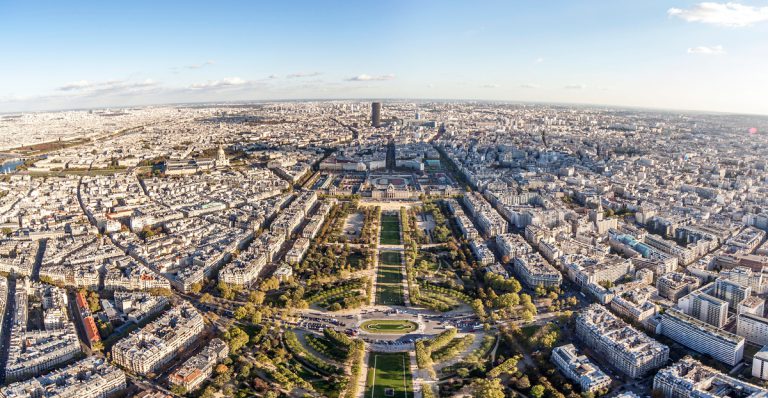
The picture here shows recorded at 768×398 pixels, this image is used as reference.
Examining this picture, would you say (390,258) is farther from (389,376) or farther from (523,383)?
(523,383)

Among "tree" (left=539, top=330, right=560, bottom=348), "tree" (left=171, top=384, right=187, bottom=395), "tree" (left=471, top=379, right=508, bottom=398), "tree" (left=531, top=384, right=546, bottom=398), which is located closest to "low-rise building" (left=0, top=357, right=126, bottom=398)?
"tree" (left=171, top=384, right=187, bottom=395)

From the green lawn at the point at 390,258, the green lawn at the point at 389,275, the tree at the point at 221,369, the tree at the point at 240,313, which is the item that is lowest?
the tree at the point at 221,369

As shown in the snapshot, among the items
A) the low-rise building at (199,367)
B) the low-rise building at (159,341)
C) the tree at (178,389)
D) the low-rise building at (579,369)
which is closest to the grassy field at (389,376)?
the low-rise building at (579,369)

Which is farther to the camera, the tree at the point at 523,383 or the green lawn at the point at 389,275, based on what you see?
the green lawn at the point at 389,275

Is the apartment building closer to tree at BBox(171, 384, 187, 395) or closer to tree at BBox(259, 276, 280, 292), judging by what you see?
tree at BBox(259, 276, 280, 292)

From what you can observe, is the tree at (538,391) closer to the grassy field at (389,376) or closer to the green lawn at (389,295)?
the grassy field at (389,376)
